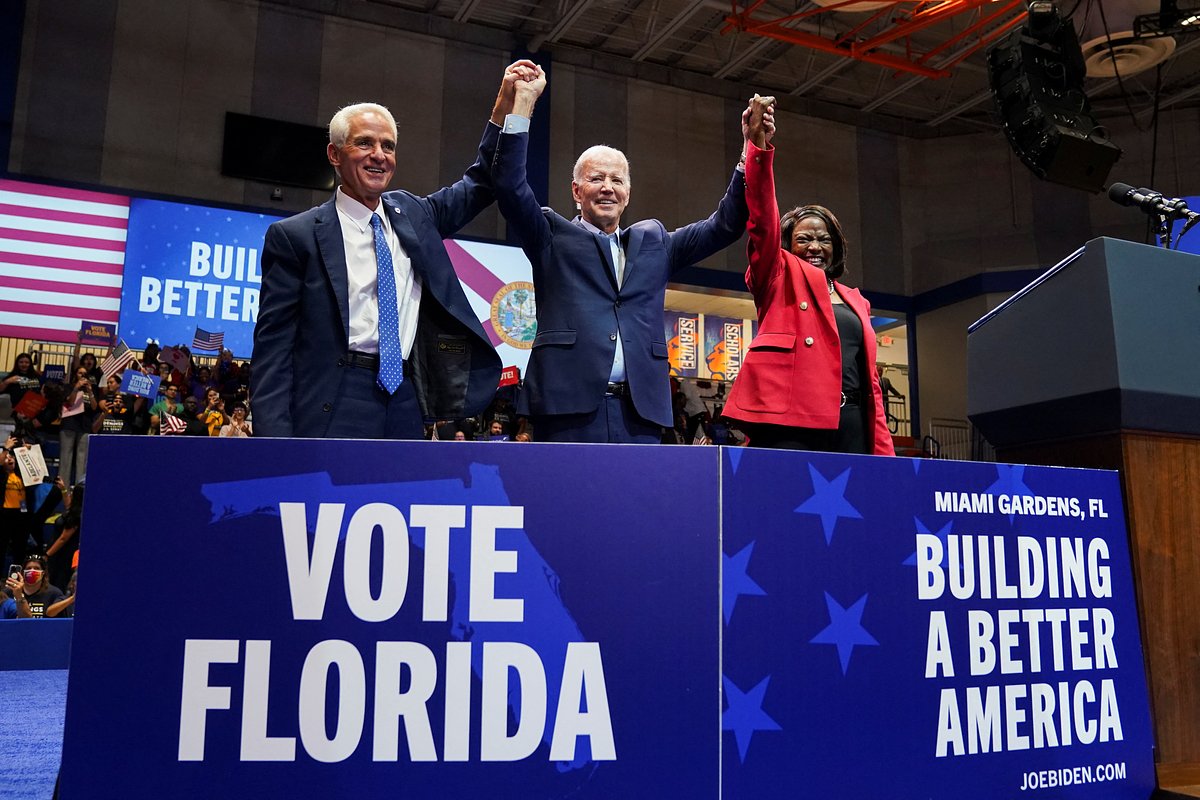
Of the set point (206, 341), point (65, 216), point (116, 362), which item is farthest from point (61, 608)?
point (65, 216)

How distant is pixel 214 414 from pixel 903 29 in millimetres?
8203

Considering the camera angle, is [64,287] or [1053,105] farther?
[64,287]

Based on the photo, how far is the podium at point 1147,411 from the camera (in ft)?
5.94

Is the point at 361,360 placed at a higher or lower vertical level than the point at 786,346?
lower

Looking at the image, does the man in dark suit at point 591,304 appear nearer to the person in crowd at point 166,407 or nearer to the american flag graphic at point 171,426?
the american flag graphic at point 171,426

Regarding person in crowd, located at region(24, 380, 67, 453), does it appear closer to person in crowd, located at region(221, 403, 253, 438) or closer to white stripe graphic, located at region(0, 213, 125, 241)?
person in crowd, located at region(221, 403, 253, 438)

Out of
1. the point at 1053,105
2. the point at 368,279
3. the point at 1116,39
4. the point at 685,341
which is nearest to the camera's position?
the point at 368,279

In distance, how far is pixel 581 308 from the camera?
7.11ft

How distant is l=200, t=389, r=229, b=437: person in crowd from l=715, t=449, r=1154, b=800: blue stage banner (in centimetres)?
693

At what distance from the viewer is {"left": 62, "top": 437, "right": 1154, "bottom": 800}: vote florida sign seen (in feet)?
4.31

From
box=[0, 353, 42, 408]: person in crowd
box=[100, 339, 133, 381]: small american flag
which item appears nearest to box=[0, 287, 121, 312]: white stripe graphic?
box=[0, 353, 42, 408]: person in crowd

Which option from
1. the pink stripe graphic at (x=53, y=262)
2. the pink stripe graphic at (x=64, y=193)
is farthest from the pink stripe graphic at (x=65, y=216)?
the pink stripe graphic at (x=53, y=262)

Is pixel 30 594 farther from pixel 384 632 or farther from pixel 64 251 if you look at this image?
pixel 384 632

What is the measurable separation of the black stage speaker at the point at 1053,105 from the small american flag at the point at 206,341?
24.9 feet
